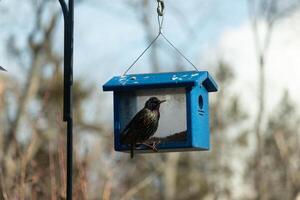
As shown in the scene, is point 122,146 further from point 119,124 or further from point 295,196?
point 295,196

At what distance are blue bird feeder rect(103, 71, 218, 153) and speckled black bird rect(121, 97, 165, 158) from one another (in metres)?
0.05

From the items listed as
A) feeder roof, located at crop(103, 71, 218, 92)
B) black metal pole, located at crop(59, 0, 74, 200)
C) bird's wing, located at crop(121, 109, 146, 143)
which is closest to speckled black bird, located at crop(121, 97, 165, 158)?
bird's wing, located at crop(121, 109, 146, 143)

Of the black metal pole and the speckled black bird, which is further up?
the black metal pole

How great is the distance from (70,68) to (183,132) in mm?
881

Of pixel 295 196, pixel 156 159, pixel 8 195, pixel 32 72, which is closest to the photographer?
pixel 8 195

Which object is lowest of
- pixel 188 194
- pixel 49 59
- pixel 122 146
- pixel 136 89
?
pixel 188 194

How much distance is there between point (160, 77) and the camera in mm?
6109

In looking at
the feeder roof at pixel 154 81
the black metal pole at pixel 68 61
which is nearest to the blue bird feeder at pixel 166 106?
the feeder roof at pixel 154 81

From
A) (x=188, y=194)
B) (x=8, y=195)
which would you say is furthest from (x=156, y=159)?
(x=8, y=195)

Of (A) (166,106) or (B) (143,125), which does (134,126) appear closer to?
(B) (143,125)

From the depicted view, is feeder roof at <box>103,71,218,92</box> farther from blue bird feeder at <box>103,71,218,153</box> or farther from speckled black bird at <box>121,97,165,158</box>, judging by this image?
speckled black bird at <box>121,97,165,158</box>

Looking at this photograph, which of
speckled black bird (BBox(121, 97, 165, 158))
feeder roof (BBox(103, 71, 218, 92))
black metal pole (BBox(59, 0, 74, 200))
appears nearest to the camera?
black metal pole (BBox(59, 0, 74, 200))

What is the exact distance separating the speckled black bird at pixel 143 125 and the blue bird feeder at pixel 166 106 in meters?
0.05

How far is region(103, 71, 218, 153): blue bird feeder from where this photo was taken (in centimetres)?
602
